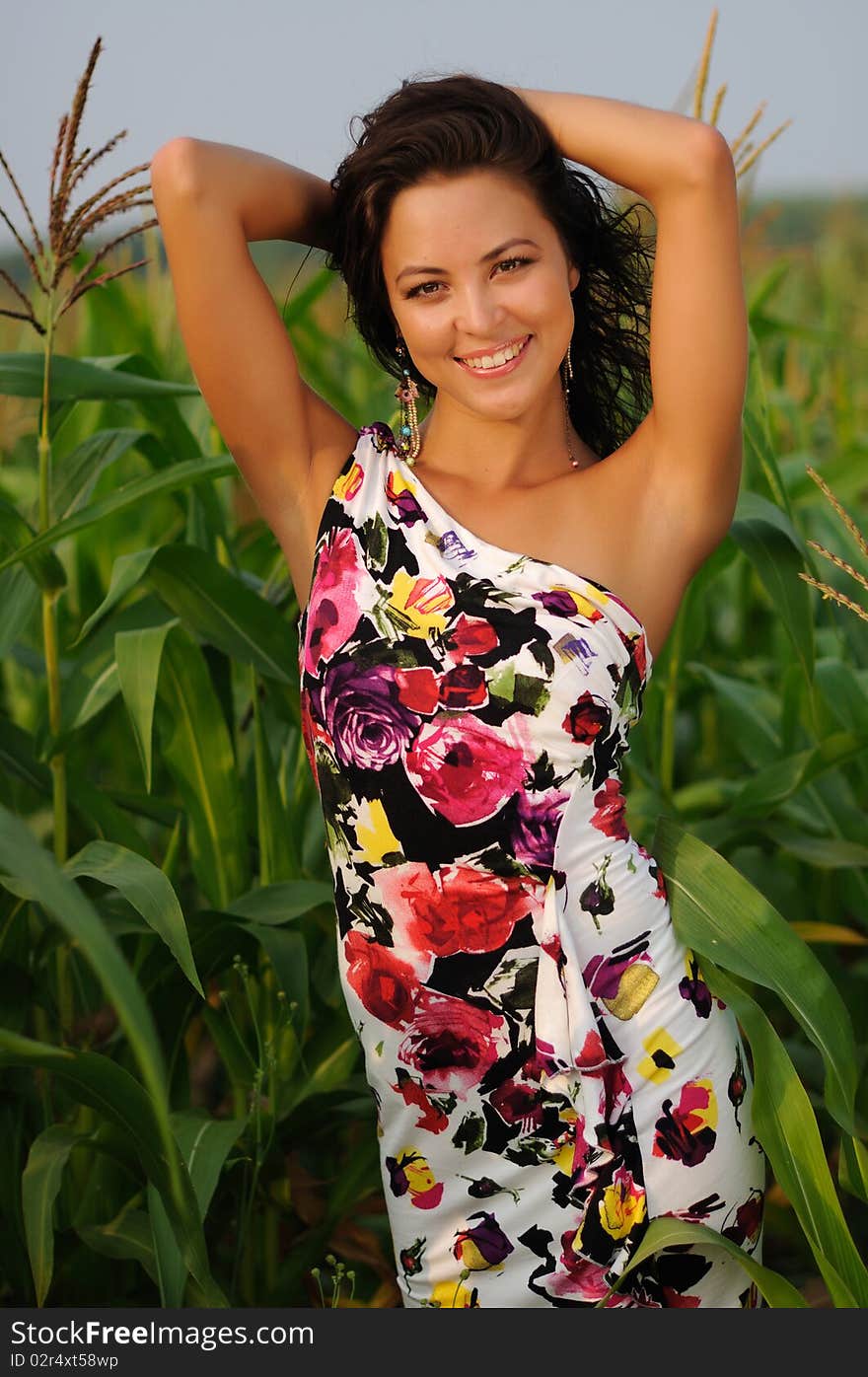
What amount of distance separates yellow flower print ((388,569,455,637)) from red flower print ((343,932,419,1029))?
0.89 ft

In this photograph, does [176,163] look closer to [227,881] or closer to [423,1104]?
[227,881]

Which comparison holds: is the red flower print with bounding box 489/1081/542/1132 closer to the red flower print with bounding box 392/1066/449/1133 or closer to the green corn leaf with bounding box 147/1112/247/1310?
the red flower print with bounding box 392/1066/449/1133

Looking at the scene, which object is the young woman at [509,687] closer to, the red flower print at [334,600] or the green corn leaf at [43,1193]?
the red flower print at [334,600]

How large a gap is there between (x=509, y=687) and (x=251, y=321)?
1.35 feet

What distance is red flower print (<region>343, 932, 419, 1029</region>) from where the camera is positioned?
123cm

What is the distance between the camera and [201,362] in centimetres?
131

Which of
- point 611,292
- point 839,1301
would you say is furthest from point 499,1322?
point 611,292

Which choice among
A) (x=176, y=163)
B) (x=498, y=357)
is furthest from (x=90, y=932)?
(x=176, y=163)

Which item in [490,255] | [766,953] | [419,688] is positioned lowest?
[766,953]

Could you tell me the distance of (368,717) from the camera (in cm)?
120

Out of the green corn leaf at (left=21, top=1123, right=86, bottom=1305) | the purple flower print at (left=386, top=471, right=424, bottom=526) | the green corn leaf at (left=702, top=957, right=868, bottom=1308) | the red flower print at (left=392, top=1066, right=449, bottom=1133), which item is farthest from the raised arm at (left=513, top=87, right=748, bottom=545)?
the green corn leaf at (left=21, top=1123, right=86, bottom=1305)

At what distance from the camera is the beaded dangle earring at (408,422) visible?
1.36m

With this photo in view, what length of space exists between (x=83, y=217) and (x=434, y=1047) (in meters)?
0.78

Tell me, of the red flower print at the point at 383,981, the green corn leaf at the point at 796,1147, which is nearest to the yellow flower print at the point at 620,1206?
the green corn leaf at the point at 796,1147
